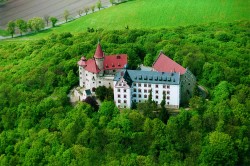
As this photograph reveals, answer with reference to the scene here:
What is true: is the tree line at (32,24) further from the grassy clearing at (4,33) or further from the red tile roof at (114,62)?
the red tile roof at (114,62)

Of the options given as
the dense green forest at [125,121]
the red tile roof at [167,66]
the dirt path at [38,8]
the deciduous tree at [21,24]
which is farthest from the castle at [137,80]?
the dirt path at [38,8]

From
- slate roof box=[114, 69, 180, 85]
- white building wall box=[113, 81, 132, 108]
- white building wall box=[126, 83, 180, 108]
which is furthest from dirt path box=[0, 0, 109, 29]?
white building wall box=[126, 83, 180, 108]

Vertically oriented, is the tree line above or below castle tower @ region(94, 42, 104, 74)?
above

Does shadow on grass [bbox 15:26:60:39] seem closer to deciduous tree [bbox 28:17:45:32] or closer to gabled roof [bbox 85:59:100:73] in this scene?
deciduous tree [bbox 28:17:45:32]

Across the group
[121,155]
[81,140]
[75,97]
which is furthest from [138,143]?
[75,97]

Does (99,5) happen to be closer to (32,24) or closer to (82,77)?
(32,24)

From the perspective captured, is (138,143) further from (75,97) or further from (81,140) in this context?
(75,97)

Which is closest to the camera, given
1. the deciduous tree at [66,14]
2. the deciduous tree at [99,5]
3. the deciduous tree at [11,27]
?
the deciduous tree at [11,27]
